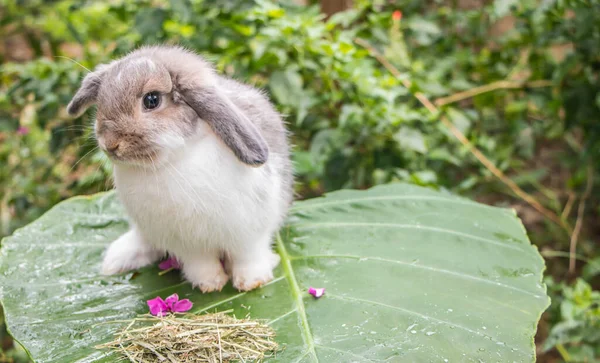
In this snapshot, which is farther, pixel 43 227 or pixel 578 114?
pixel 578 114

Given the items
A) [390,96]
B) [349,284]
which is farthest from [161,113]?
[390,96]

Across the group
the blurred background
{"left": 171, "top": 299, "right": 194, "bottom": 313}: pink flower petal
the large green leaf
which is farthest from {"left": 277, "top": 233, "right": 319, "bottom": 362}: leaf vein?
the blurred background

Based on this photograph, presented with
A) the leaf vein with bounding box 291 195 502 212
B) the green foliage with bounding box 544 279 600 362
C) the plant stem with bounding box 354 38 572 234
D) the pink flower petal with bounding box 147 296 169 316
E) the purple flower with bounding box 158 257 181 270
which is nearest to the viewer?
the pink flower petal with bounding box 147 296 169 316

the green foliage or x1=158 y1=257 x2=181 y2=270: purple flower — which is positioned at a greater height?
x1=158 y1=257 x2=181 y2=270: purple flower

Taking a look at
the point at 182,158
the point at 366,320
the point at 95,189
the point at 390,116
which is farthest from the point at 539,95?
the point at 95,189

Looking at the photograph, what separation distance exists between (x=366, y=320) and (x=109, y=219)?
4.47ft

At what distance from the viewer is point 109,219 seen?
2.60 meters

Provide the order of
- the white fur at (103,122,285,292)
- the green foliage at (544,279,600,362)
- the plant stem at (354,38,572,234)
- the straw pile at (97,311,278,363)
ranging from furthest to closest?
the plant stem at (354,38,572,234)
the green foliage at (544,279,600,362)
the white fur at (103,122,285,292)
the straw pile at (97,311,278,363)

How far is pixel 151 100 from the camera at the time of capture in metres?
1.72

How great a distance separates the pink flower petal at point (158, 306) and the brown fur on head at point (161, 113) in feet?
1.68

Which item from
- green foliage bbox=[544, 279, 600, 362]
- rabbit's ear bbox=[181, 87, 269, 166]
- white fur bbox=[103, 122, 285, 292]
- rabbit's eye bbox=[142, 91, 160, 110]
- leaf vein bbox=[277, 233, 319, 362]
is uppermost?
rabbit's eye bbox=[142, 91, 160, 110]

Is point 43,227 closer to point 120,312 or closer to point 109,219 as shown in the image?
point 109,219

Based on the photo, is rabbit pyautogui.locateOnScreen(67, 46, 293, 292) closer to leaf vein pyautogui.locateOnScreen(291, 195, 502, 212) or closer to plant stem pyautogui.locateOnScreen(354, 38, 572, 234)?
leaf vein pyautogui.locateOnScreen(291, 195, 502, 212)

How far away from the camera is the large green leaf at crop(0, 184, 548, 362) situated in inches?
67.8
